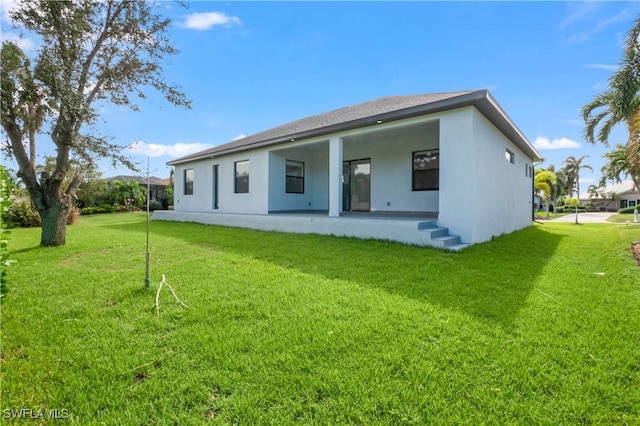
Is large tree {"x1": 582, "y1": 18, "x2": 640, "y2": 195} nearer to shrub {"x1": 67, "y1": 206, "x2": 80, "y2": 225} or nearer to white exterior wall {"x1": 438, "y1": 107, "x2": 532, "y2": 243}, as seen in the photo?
white exterior wall {"x1": 438, "y1": 107, "x2": 532, "y2": 243}

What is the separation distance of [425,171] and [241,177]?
7.62 meters

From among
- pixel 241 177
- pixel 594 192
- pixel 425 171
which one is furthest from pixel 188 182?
pixel 594 192

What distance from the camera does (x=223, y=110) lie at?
50.5ft

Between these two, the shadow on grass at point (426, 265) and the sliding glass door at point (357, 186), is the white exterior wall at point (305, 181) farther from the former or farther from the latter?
the shadow on grass at point (426, 265)

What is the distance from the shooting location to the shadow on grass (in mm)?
4145

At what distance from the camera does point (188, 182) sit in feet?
56.1

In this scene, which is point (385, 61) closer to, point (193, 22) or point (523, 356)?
point (193, 22)

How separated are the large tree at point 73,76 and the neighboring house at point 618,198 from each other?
61.5 m

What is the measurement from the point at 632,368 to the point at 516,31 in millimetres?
10436

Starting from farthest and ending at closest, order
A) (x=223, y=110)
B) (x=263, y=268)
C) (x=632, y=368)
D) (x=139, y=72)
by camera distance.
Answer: (x=223, y=110) < (x=139, y=72) < (x=263, y=268) < (x=632, y=368)


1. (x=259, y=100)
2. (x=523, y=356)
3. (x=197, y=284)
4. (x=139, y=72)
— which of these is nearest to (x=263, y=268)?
(x=197, y=284)

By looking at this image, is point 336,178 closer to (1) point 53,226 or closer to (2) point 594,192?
(1) point 53,226

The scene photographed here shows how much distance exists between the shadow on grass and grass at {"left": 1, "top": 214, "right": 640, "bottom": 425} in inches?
1.9

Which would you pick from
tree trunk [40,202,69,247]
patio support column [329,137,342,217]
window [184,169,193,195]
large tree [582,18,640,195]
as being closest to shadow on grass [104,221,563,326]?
patio support column [329,137,342,217]
